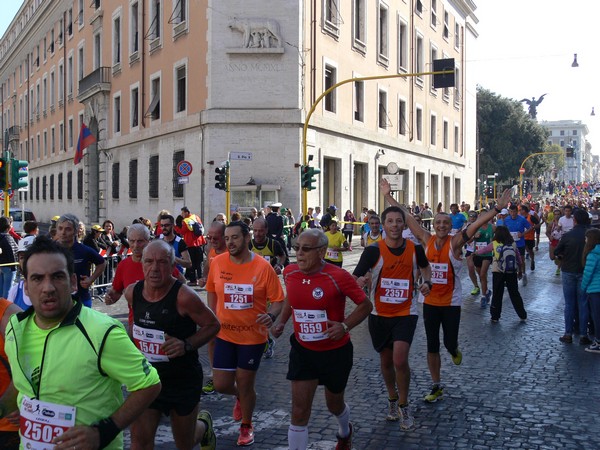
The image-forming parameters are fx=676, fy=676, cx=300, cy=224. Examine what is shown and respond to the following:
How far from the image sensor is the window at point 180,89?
28484 millimetres

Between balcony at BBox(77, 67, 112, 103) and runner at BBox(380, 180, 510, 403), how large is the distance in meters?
31.6

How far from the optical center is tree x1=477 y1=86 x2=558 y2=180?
194ft

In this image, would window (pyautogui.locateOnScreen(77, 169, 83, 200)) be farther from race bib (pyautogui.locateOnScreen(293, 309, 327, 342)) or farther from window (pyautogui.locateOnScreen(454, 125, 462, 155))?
race bib (pyautogui.locateOnScreen(293, 309, 327, 342))

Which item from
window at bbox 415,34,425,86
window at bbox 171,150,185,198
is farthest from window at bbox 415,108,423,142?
window at bbox 171,150,185,198

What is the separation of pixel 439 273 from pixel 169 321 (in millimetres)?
3510

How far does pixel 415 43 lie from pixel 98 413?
37154 mm

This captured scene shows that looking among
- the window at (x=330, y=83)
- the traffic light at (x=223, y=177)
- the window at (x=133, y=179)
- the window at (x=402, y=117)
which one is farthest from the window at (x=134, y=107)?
the traffic light at (x=223, y=177)

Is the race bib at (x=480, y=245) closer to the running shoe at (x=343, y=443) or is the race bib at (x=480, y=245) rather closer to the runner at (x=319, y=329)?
the runner at (x=319, y=329)

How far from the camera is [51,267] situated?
2.56 m

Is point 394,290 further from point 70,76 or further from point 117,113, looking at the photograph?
point 70,76

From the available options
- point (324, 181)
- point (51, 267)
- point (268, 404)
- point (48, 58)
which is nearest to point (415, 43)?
point (324, 181)

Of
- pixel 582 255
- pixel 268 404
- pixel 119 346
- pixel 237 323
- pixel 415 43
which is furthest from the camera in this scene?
pixel 415 43

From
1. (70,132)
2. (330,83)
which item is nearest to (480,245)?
(330,83)

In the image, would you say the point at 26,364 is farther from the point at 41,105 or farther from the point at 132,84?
the point at 41,105
